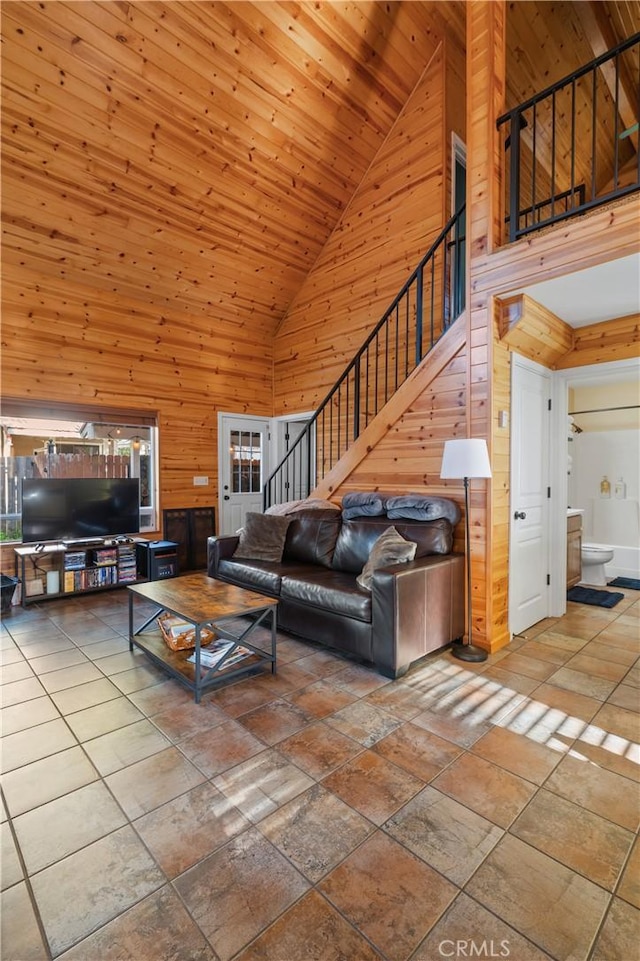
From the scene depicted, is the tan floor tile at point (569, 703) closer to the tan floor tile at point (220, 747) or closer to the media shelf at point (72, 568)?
the tan floor tile at point (220, 747)

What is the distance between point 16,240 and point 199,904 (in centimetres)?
523

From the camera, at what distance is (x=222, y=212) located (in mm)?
4918

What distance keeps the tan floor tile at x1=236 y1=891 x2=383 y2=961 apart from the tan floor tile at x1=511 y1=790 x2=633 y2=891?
69cm

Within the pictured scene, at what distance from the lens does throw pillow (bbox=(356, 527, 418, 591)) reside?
3.02m

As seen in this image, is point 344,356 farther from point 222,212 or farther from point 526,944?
point 526,944

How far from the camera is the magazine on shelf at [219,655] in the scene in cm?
264

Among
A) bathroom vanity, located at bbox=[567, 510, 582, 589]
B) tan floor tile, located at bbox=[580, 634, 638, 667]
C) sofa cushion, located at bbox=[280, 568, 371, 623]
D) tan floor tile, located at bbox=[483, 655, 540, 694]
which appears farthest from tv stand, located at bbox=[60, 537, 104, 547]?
bathroom vanity, located at bbox=[567, 510, 582, 589]

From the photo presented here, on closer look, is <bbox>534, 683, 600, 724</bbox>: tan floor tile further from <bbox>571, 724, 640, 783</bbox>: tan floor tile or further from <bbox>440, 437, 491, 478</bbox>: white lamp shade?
<bbox>440, 437, 491, 478</bbox>: white lamp shade

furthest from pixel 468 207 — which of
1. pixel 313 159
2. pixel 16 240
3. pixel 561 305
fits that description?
pixel 16 240

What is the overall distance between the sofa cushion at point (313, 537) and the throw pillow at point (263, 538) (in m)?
0.09

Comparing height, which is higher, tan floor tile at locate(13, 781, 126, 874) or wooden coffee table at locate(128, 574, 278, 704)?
wooden coffee table at locate(128, 574, 278, 704)

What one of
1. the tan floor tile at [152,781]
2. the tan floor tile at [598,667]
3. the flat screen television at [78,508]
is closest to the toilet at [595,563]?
the tan floor tile at [598,667]

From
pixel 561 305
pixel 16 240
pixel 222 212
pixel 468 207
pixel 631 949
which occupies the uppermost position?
pixel 222 212

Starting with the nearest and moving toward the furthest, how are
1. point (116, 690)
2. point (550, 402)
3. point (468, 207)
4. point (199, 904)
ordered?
point (199, 904) < point (116, 690) < point (468, 207) < point (550, 402)
